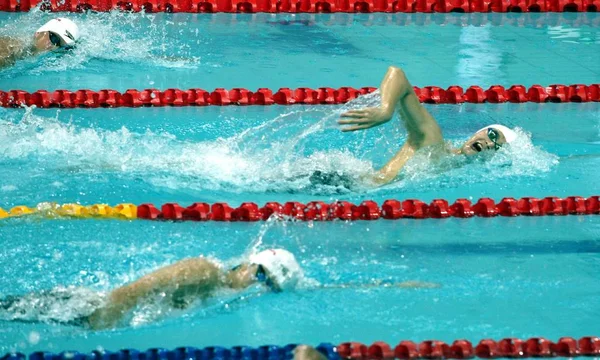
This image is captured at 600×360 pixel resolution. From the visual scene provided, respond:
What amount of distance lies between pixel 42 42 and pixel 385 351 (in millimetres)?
3668

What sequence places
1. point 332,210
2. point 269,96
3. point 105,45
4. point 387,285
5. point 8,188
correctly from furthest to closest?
point 105,45
point 269,96
point 8,188
point 332,210
point 387,285

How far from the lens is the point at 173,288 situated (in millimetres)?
3959

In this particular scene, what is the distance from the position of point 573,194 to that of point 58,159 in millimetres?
2514

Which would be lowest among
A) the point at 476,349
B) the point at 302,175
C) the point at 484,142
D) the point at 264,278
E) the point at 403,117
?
the point at 476,349

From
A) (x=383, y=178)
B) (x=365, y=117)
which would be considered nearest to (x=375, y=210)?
(x=383, y=178)

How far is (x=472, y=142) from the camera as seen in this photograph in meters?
5.28

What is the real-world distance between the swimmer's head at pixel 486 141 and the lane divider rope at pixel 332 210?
0.31 meters

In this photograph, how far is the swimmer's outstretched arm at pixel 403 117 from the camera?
475cm

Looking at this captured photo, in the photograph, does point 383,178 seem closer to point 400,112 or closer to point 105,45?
point 400,112

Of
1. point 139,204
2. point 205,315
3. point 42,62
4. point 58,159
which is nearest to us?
point 205,315

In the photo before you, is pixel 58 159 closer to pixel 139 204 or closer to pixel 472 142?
pixel 139 204

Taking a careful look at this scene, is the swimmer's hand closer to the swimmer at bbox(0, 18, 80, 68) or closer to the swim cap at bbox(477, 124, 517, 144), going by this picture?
the swim cap at bbox(477, 124, 517, 144)

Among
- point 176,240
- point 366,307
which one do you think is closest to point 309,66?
point 176,240

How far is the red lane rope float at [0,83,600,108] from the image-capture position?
6129mm
